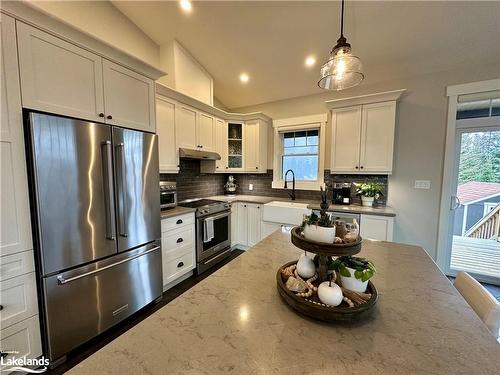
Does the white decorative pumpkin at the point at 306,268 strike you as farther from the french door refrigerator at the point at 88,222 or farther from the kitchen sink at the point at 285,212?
the kitchen sink at the point at 285,212

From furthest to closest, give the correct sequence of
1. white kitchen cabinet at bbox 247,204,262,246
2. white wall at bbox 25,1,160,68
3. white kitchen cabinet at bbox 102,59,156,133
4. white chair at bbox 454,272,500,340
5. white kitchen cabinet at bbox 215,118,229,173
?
1. white kitchen cabinet at bbox 215,118,229,173
2. white kitchen cabinet at bbox 247,204,262,246
3. white wall at bbox 25,1,160,68
4. white kitchen cabinet at bbox 102,59,156,133
5. white chair at bbox 454,272,500,340

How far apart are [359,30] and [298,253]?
8.24 feet

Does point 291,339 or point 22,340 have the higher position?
point 291,339

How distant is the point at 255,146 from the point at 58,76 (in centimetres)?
269

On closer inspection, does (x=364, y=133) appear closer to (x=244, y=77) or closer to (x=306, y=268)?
(x=244, y=77)

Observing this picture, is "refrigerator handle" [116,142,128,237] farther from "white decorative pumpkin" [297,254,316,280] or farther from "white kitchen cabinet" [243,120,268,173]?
"white kitchen cabinet" [243,120,268,173]

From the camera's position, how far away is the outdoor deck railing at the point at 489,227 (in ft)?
8.18

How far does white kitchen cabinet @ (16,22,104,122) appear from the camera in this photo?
4.31ft

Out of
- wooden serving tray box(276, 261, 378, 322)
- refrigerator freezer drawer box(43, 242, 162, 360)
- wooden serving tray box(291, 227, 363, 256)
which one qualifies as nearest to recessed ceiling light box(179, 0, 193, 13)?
refrigerator freezer drawer box(43, 242, 162, 360)

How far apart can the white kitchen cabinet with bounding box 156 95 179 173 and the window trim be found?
1.87 metres

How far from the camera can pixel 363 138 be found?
9.45 feet

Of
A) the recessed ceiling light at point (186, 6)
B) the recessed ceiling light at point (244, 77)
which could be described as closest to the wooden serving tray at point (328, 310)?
the recessed ceiling light at point (186, 6)

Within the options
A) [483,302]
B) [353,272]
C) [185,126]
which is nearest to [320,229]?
[353,272]

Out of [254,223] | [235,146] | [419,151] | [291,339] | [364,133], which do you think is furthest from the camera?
[235,146]
